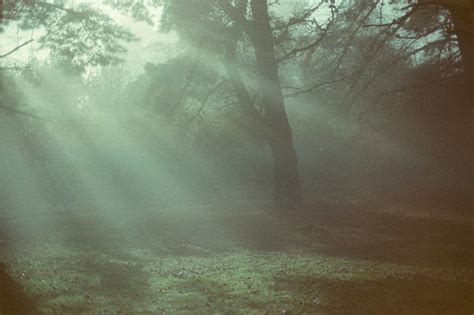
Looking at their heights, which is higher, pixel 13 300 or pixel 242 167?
pixel 242 167

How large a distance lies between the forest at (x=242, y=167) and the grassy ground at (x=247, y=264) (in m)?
0.06

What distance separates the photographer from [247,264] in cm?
885

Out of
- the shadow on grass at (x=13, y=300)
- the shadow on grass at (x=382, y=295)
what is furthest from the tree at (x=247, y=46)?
the shadow on grass at (x=13, y=300)

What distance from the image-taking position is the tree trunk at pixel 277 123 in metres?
14.5

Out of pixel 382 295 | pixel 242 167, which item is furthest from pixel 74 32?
pixel 242 167

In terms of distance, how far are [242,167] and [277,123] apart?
1393cm

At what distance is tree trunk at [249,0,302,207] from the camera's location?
14.5 metres

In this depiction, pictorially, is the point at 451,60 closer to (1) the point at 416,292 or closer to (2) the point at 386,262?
(2) the point at 386,262

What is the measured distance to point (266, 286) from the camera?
704 centimetres

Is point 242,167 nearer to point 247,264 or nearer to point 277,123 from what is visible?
point 277,123

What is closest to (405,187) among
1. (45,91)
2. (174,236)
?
(174,236)

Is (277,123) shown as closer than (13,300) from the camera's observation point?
No

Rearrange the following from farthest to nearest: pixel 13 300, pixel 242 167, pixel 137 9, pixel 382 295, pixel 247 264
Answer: pixel 242 167
pixel 137 9
pixel 247 264
pixel 13 300
pixel 382 295

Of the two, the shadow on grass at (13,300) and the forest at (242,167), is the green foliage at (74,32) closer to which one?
the forest at (242,167)
